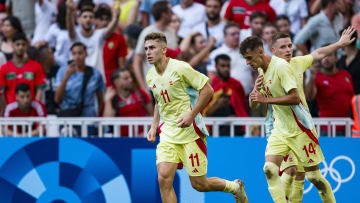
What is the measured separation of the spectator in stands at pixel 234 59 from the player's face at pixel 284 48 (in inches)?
119

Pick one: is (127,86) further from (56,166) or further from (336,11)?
(336,11)

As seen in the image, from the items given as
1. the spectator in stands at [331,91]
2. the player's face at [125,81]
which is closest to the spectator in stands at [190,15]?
the player's face at [125,81]

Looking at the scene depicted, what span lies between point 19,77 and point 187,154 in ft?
16.4

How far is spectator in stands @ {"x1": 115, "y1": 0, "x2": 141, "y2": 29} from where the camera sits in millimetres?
15016

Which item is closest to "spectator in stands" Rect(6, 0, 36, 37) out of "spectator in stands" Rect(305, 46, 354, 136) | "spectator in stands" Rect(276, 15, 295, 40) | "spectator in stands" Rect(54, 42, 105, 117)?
"spectator in stands" Rect(54, 42, 105, 117)

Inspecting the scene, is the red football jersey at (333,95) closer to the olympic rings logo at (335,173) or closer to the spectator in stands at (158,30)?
the olympic rings logo at (335,173)

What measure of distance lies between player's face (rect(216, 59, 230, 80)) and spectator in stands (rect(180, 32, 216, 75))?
0.60 metres

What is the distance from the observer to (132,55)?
13.9m

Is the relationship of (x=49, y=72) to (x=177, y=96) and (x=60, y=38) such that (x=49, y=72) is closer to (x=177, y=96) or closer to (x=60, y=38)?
(x=60, y=38)

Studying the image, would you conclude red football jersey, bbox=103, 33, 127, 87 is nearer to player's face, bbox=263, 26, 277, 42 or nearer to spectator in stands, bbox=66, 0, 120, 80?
spectator in stands, bbox=66, 0, 120, 80

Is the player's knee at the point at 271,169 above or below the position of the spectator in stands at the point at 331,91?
below

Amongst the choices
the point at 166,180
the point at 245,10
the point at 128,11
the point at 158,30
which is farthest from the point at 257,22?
the point at 166,180

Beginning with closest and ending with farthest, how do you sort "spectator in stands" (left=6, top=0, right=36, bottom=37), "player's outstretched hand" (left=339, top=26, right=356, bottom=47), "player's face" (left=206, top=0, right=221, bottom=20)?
"player's outstretched hand" (left=339, top=26, right=356, bottom=47) < "player's face" (left=206, top=0, right=221, bottom=20) < "spectator in stands" (left=6, top=0, right=36, bottom=37)

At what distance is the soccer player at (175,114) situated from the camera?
28.7ft
